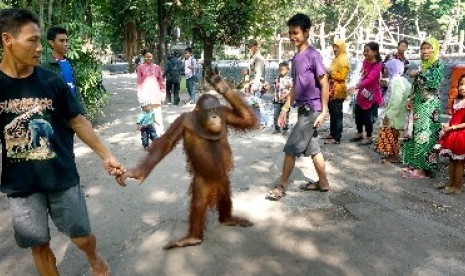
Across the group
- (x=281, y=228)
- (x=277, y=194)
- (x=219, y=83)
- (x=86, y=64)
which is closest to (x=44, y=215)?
(x=219, y=83)

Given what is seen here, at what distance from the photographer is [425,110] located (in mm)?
5469

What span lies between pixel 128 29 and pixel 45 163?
2968 cm

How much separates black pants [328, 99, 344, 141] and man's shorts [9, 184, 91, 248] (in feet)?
17.4

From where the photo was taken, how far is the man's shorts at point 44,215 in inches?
104

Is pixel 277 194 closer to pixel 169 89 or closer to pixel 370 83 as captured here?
pixel 370 83

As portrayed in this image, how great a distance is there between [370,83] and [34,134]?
5671 millimetres

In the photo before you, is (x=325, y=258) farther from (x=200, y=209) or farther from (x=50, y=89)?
(x=50, y=89)

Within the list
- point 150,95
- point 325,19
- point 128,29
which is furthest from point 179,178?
point 325,19

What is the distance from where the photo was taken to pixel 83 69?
9.19 m

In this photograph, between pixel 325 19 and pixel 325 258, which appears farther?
pixel 325 19

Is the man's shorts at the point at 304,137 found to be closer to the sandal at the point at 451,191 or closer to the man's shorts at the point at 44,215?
the sandal at the point at 451,191

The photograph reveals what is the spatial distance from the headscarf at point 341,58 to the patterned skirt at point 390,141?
50.4 inches

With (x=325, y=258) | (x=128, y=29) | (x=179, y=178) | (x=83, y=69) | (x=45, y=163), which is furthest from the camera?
(x=128, y=29)

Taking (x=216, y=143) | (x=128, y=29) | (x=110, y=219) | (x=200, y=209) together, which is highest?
(x=128, y=29)
